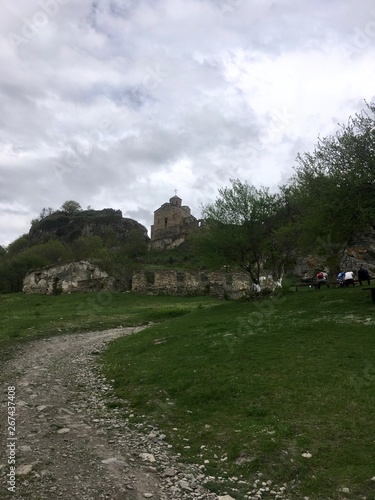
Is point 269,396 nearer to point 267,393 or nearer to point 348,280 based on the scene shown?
point 267,393

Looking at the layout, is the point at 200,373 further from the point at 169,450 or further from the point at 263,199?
the point at 263,199

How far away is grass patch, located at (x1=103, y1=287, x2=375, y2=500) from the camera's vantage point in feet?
24.0

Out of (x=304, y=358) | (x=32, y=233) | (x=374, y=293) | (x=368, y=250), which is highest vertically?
(x=32, y=233)

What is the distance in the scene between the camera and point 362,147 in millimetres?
23219

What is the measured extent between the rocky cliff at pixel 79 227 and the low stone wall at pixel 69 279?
5099cm

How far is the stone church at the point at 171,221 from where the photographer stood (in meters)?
109

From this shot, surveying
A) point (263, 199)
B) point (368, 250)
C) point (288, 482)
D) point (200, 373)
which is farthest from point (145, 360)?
point (368, 250)

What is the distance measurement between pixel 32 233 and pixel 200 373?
364 ft

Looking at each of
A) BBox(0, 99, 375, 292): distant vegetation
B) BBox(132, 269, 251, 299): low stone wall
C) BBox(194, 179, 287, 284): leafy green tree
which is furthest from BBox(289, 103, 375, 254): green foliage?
BBox(132, 269, 251, 299): low stone wall

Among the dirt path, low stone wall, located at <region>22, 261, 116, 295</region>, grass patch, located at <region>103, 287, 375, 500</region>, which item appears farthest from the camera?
low stone wall, located at <region>22, 261, 116, 295</region>

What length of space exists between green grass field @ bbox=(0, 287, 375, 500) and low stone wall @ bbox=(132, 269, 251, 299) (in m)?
25.7

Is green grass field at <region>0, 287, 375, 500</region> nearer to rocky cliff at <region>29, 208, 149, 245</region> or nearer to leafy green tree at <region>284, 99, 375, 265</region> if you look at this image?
leafy green tree at <region>284, 99, 375, 265</region>

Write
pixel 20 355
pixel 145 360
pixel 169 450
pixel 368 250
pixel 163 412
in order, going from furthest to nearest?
pixel 368 250 → pixel 20 355 → pixel 145 360 → pixel 163 412 → pixel 169 450

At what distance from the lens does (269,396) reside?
34.5 feet
